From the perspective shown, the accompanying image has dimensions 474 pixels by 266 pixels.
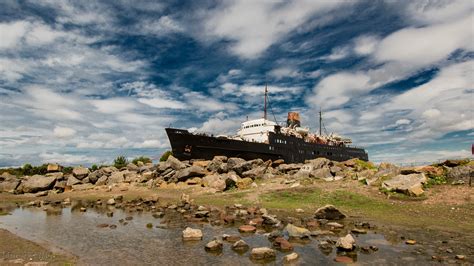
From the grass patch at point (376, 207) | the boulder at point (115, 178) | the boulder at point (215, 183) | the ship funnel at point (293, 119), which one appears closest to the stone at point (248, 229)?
the grass patch at point (376, 207)

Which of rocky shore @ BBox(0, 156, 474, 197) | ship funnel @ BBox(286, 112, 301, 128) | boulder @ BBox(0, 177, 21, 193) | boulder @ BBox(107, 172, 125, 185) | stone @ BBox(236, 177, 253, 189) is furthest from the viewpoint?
ship funnel @ BBox(286, 112, 301, 128)

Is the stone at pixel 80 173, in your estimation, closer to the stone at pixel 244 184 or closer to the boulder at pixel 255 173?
the boulder at pixel 255 173

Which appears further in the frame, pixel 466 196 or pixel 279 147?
pixel 279 147

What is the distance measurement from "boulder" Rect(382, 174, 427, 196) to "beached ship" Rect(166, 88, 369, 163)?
28.9 meters

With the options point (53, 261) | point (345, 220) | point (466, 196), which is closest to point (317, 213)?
point (345, 220)

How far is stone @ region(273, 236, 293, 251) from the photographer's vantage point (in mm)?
12622

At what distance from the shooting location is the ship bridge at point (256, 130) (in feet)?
187

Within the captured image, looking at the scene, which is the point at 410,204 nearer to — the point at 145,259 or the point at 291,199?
the point at 291,199

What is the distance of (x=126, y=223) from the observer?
18.8m

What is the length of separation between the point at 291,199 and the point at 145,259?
14.9 metres

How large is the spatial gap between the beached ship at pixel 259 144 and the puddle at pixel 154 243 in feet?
94.5

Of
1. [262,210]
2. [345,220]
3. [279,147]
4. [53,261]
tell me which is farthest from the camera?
[279,147]

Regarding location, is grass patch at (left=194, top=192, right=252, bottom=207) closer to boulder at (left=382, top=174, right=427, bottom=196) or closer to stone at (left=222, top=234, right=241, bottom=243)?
stone at (left=222, top=234, right=241, bottom=243)

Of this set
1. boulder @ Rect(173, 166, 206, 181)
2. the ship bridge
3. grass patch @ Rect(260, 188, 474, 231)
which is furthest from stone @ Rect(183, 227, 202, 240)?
the ship bridge
